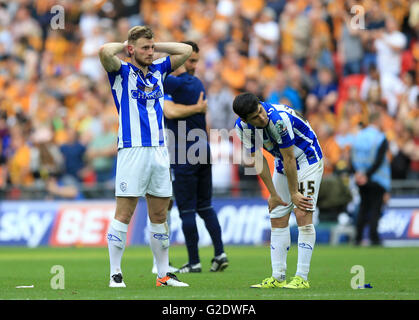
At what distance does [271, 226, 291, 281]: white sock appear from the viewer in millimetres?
9965

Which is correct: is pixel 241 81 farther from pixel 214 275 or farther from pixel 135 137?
pixel 135 137

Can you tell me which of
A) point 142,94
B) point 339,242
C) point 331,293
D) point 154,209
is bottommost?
point 339,242

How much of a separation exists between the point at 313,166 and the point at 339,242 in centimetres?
1031

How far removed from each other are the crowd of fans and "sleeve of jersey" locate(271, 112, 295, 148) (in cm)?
1002

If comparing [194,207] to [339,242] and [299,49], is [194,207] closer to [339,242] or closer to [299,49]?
[339,242]

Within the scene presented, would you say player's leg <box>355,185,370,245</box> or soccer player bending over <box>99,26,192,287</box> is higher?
soccer player bending over <box>99,26,192,287</box>

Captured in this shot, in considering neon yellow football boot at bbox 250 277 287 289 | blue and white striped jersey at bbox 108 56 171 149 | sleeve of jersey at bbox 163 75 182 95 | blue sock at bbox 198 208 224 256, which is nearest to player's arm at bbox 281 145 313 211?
neon yellow football boot at bbox 250 277 287 289

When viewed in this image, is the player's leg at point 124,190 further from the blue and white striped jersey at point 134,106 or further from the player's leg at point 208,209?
the player's leg at point 208,209

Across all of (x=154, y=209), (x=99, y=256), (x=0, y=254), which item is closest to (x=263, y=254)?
(x=99, y=256)

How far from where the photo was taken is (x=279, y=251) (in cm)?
999

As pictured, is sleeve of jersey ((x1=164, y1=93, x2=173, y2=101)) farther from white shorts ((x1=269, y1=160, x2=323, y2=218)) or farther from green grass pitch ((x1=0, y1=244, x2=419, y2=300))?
white shorts ((x1=269, y1=160, x2=323, y2=218))

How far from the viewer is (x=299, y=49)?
23.0m
